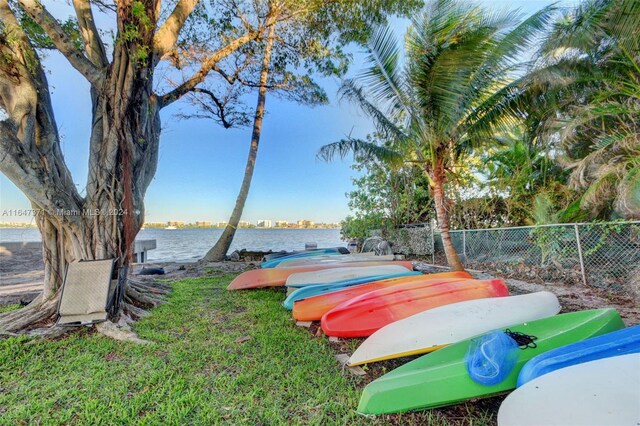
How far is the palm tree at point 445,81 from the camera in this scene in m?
4.58

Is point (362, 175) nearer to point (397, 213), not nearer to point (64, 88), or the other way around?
point (397, 213)

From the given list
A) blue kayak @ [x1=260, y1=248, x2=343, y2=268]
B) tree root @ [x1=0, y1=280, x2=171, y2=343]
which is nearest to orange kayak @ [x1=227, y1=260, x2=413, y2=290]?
blue kayak @ [x1=260, y1=248, x2=343, y2=268]

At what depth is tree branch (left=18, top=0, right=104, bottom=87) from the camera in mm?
3150

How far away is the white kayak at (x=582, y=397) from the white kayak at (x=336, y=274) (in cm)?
293

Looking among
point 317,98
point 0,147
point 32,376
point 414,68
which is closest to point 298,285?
point 32,376

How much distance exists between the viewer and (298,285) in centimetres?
422

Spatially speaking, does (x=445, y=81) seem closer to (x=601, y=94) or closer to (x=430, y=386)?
(x=601, y=94)

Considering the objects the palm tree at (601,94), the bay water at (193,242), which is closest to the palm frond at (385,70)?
the palm tree at (601,94)

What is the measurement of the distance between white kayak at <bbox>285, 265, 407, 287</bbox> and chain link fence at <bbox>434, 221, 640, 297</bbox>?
3123 mm

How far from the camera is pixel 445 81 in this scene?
4727 mm

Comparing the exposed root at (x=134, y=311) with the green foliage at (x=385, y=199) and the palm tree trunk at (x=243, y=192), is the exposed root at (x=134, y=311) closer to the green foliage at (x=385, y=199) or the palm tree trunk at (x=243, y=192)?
the palm tree trunk at (x=243, y=192)

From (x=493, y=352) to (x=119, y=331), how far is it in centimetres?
337

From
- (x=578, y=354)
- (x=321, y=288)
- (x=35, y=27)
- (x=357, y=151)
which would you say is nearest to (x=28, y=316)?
(x=321, y=288)

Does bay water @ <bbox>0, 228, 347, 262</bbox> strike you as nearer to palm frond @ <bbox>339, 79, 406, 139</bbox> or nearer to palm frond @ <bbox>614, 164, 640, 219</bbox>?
palm frond @ <bbox>339, 79, 406, 139</bbox>
